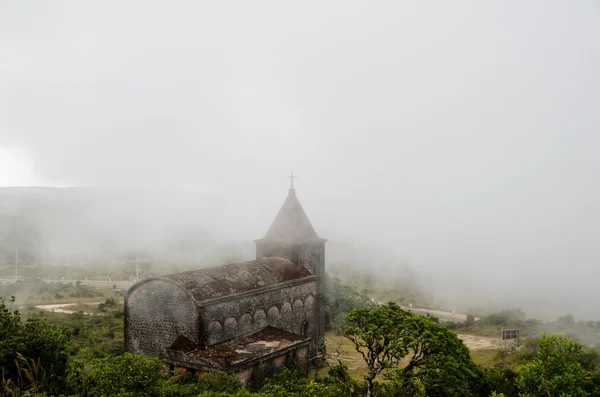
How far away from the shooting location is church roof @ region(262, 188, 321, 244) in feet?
102

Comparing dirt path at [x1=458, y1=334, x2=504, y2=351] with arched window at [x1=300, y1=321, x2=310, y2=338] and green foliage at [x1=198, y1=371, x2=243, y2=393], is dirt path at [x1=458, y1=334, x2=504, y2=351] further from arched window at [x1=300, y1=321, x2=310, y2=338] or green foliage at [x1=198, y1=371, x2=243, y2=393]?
green foliage at [x1=198, y1=371, x2=243, y2=393]

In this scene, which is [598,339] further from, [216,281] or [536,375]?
[216,281]

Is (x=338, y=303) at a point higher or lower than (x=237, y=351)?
lower

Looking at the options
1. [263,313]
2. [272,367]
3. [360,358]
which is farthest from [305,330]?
[272,367]

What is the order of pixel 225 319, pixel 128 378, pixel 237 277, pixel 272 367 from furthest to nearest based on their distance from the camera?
pixel 237 277 < pixel 225 319 < pixel 272 367 < pixel 128 378

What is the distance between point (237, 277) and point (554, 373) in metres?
14.8

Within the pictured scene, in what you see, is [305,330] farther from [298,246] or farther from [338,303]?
[338,303]

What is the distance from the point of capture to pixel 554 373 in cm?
1514

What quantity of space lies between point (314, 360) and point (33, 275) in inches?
2071

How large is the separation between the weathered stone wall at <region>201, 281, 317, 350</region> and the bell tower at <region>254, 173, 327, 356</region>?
41.0 inches

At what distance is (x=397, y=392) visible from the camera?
17.4 m

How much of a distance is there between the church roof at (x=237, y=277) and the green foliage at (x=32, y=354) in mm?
6257

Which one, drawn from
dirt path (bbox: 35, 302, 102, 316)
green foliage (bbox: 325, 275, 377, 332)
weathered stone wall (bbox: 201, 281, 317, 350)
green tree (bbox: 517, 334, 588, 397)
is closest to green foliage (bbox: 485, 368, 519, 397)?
green tree (bbox: 517, 334, 588, 397)

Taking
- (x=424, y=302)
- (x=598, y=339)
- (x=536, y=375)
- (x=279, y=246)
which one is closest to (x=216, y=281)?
(x=279, y=246)
